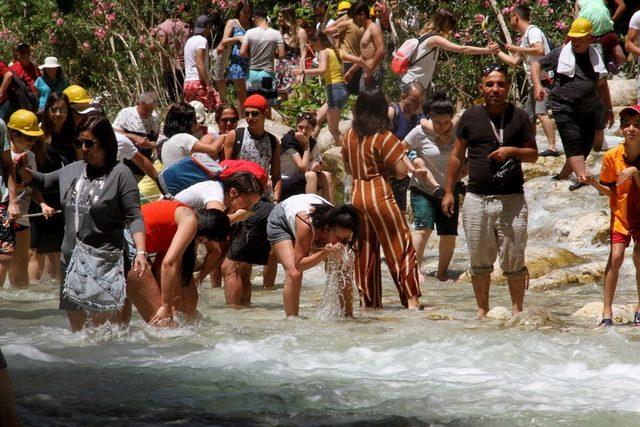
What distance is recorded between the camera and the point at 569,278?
430 inches

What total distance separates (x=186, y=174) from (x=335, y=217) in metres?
1.42

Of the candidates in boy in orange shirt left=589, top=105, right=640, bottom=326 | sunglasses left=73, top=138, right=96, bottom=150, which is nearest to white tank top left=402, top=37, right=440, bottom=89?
boy in orange shirt left=589, top=105, right=640, bottom=326

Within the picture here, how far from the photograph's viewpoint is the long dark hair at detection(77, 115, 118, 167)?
→ 706cm

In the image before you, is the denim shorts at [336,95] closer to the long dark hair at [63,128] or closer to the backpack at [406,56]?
the backpack at [406,56]

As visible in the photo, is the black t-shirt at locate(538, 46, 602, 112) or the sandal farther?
the black t-shirt at locate(538, 46, 602, 112)

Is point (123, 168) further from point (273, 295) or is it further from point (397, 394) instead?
point (273, 295)

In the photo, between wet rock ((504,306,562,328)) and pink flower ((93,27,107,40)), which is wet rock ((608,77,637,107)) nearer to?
pink flower ((93,27,107,40))

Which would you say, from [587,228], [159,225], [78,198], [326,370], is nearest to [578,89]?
[587,228]

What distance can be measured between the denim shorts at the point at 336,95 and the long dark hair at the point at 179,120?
362 cm

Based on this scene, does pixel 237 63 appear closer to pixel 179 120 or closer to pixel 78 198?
pixel 179 120

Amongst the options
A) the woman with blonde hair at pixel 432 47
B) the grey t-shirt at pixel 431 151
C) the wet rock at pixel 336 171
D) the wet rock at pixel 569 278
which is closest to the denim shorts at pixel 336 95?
the wet rock at pixel 336 171

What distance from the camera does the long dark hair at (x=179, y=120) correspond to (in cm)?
1041

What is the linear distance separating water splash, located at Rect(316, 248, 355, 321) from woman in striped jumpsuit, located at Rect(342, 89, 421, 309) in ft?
1.24

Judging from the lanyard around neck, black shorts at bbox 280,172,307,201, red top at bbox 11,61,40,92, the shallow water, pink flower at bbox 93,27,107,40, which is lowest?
the shallow water
